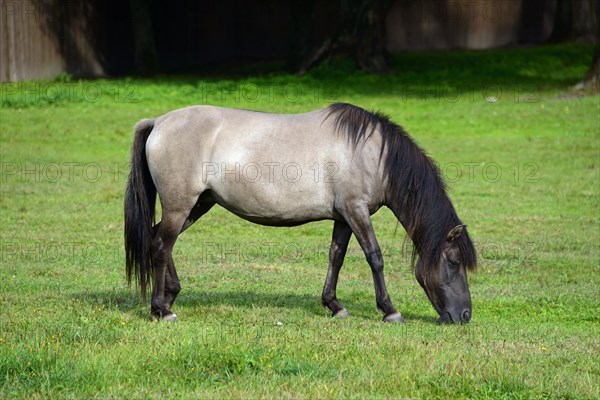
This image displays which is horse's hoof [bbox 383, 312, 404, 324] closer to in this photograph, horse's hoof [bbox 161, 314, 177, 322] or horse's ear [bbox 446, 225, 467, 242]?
horse's ear [bbox 446, 225, 467, 242]

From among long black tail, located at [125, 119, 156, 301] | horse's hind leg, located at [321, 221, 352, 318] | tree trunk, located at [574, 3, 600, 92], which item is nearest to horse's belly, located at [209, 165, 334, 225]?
horse's hind leg, located at [321, 221, 352, 318]

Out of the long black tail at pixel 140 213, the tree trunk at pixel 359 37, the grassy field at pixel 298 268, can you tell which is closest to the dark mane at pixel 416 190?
the grassy field at pixel 298 268

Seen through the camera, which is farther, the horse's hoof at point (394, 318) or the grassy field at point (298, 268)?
the horse's hoof at point (394, 318)

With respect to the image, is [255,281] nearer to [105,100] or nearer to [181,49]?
[105,100]

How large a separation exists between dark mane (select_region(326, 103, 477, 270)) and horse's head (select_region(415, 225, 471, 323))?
0.13 feet

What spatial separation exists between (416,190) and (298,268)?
306 centimetres

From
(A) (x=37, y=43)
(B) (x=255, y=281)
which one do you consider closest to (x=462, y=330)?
(B) (x=255, y=281)

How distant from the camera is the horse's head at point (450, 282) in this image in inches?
341

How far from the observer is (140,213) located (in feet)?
29.3

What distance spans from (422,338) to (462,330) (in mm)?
635

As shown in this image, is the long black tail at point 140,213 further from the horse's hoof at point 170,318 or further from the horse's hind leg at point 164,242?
the horse's hoof at point 170,318

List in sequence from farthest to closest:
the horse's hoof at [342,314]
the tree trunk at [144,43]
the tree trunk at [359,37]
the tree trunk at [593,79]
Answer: the tree trunk at [144,43] < the tree trunk at [359,37] < the tree trunk at [593,79] < the horse's hoof at [342,314]

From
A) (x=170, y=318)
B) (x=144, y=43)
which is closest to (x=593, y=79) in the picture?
(x=144, y=43)

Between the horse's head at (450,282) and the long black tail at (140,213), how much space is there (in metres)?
2.49
